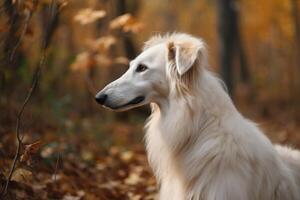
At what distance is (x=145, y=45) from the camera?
494cm

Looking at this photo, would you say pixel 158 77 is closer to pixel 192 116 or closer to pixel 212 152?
pixel 192 116

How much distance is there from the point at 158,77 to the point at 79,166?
103 inches

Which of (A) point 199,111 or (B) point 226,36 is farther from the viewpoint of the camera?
(B) point 226,36

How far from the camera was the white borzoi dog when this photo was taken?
400 centimetres

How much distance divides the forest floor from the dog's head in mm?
709

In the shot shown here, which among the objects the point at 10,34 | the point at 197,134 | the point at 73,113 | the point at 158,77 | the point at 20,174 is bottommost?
the point at 73,113

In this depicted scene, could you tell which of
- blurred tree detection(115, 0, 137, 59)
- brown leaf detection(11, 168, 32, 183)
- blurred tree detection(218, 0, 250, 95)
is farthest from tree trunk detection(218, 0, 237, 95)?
brown leaf detection(11, 168, 32, 183)

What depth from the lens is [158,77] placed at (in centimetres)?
439

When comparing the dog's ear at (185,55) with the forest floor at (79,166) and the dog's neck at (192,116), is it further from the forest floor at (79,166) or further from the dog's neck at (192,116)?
the forest floor at (79,166)

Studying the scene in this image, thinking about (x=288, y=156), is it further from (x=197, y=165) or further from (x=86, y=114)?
(x=86, y=114)

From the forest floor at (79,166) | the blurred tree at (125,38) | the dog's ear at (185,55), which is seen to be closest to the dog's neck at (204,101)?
the dog's ear at (185,55)

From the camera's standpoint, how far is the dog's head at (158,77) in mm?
4168

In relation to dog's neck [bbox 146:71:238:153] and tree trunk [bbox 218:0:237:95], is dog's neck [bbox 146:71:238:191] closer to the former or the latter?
dog's neck [bbox 146:71:238:153]

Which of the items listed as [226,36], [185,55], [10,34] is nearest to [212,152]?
[185,55]
